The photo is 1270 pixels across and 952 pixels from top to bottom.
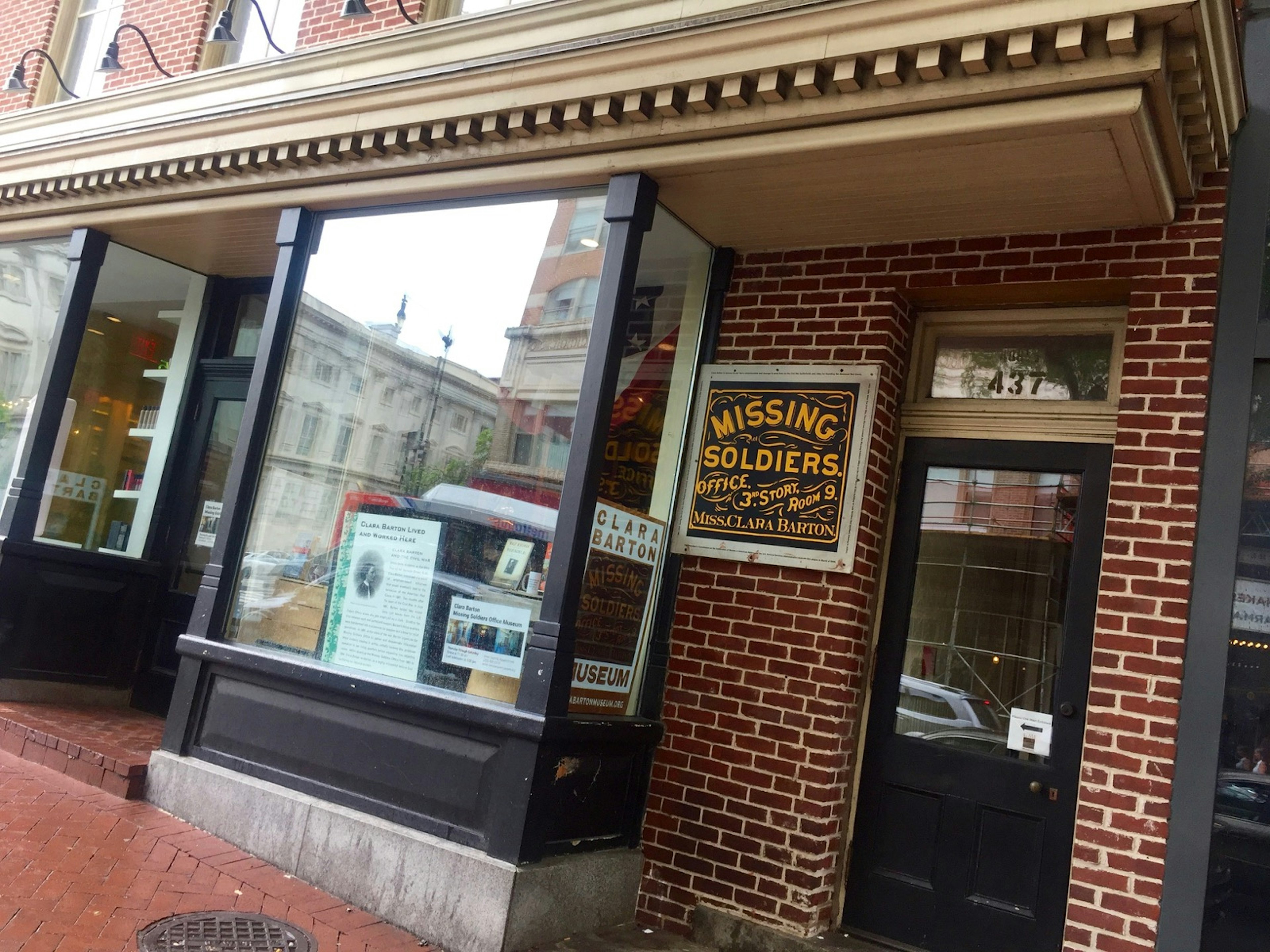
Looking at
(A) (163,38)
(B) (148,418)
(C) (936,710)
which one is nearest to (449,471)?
(C) (936,710)

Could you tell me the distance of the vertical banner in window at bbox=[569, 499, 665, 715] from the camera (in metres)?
4.64

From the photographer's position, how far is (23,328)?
24.7ft

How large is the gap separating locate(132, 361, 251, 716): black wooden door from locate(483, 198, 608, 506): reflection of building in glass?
3229mm

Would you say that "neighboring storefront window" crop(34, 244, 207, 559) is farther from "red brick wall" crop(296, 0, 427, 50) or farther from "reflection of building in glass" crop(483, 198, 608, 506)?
"reflection of building in glass" crop(483, 198, 608, 506)

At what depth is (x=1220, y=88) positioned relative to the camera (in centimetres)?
372

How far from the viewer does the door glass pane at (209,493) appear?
7410mm

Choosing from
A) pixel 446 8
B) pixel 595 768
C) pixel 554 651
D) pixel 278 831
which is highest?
pixel 446 8

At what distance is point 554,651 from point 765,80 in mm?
2445

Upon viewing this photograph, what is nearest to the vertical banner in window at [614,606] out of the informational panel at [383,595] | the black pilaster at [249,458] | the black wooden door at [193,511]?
the informational panel at [383,595]

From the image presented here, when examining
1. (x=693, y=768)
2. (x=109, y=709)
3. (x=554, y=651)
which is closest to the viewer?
(x=554, y=651)

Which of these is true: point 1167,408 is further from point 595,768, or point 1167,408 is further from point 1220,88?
point 595,768

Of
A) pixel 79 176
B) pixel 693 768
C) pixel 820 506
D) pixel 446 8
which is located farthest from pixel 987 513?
pixel 79 176

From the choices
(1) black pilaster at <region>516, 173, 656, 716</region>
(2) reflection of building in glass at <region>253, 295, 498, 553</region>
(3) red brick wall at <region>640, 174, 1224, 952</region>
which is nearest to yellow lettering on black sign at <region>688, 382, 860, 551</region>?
(3) red brick wall at <region>640, 174, 1224, 952</region>

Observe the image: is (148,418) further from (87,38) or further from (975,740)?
(975,740)
